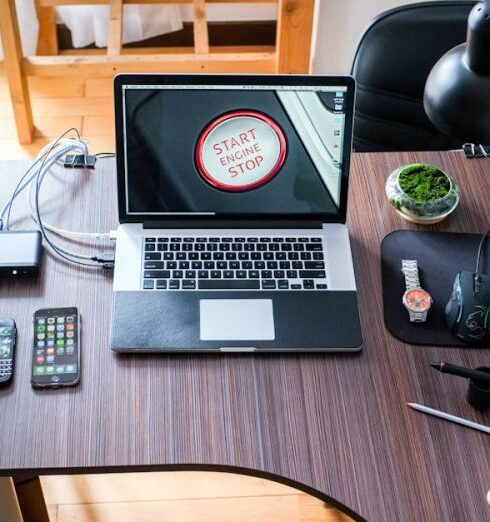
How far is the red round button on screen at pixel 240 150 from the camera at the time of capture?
1.11 meters

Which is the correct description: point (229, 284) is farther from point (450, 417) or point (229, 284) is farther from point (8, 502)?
point (8, 502)

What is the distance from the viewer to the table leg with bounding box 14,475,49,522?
1.31 metres

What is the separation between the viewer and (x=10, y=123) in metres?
2.35

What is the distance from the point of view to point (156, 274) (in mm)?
1110

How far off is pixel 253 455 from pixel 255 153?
41 cm

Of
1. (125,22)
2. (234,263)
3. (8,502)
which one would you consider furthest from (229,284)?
(125,22)

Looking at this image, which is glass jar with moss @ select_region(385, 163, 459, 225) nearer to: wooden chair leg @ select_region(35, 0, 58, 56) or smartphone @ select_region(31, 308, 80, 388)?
smartphone @ select_region(31, 308, 80, 388)

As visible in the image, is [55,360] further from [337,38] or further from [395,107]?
[337,38]

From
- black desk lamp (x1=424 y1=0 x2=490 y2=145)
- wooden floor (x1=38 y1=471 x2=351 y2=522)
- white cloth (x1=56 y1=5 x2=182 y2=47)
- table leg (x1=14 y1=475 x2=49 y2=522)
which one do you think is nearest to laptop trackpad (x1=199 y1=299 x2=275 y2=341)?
black desk lamp (x1=424 y1=0 x2=490 y2=145)

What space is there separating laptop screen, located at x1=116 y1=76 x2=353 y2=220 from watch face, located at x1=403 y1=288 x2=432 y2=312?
0.51ft

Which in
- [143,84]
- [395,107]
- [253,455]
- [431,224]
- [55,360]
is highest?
[395,107]

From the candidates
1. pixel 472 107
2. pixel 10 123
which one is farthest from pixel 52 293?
pixel 10 123

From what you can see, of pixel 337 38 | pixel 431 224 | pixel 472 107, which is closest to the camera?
pixel 472 107

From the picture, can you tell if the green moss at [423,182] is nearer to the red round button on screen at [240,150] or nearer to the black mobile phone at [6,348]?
the red round button on screen at [240,150]
